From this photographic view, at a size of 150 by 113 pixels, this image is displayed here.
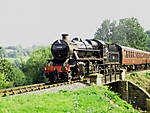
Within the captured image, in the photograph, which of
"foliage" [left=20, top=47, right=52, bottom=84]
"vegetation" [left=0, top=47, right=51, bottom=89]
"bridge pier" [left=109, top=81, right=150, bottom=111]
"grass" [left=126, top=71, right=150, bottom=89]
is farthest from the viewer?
"foliage" [left=20, top=47, right=52, bottom=84]

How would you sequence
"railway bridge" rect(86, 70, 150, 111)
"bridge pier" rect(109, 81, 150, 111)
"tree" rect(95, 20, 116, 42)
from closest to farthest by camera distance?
1. "railway bridge" rect(86, 70, 150, 111)
2. "bridge pier" rect(109, 81, 150, 111)
3. "tree" rect(95, 20, 116, 42)

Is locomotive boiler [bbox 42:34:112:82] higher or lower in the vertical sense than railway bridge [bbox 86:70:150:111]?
higher

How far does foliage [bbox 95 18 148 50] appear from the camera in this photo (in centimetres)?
6706

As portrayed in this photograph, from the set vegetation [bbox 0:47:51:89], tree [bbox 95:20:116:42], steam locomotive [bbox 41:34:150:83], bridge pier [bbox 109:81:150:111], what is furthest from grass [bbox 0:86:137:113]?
tree [bbox 95:20:116:42]

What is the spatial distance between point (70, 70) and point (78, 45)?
10.2 feet

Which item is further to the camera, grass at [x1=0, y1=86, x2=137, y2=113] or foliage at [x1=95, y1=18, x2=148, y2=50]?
foliage at [x1=95, y1=18, x2=148, y2=50]

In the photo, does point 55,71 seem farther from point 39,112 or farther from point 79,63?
Result: point 39,112

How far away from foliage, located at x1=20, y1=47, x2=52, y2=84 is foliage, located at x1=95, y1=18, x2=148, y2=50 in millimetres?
31786

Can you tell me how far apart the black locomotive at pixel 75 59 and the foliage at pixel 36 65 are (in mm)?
23892

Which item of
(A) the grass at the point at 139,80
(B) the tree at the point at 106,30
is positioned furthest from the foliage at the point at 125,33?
(A) the grass at the point at 139,80

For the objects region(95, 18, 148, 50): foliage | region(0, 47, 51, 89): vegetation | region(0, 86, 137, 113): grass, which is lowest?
region(0, 47, 51, 89): vegetation

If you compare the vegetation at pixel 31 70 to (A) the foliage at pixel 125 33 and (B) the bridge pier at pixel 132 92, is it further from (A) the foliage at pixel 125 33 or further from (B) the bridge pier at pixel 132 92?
(A) the foliage at pixel 125 33

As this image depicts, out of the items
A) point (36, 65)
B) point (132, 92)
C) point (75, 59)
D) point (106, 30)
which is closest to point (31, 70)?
point (36, 65)

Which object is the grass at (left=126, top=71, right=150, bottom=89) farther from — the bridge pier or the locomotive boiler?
the locomotive boiler
